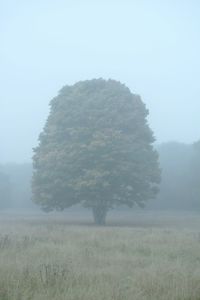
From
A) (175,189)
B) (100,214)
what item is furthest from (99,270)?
(175,189)

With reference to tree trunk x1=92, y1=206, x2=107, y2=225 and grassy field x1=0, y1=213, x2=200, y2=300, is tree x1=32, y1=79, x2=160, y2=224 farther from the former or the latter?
grassy field x1=0, y1=213, x2=200, y2=300

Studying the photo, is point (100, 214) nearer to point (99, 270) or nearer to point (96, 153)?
point (96, 153)

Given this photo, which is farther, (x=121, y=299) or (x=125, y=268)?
(x=125, y=268)

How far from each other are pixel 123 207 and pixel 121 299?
160 ft

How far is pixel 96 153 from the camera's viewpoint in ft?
120

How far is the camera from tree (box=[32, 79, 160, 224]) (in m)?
36.4

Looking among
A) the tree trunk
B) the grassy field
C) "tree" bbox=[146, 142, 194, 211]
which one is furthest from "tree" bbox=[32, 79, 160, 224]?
"tree" bbox=[146, 142, 194, 211]

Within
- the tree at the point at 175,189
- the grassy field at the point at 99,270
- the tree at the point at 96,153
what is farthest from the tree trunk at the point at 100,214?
the tree at the point at 175,189

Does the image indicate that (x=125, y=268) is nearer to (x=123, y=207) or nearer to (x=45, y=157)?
(x=45, y=157)

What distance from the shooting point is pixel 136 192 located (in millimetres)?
37500

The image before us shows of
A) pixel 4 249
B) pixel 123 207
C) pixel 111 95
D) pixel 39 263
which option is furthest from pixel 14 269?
pixel 123 207

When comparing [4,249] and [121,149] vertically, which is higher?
[121,149]

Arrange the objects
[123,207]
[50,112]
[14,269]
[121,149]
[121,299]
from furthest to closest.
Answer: [123,207], [50,112], [121,149], [14,269], [121,299]

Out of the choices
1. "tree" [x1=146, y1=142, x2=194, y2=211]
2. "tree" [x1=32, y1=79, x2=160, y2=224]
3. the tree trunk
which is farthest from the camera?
"tree" [x1=146, y1=142, x2=194, y2=211]
